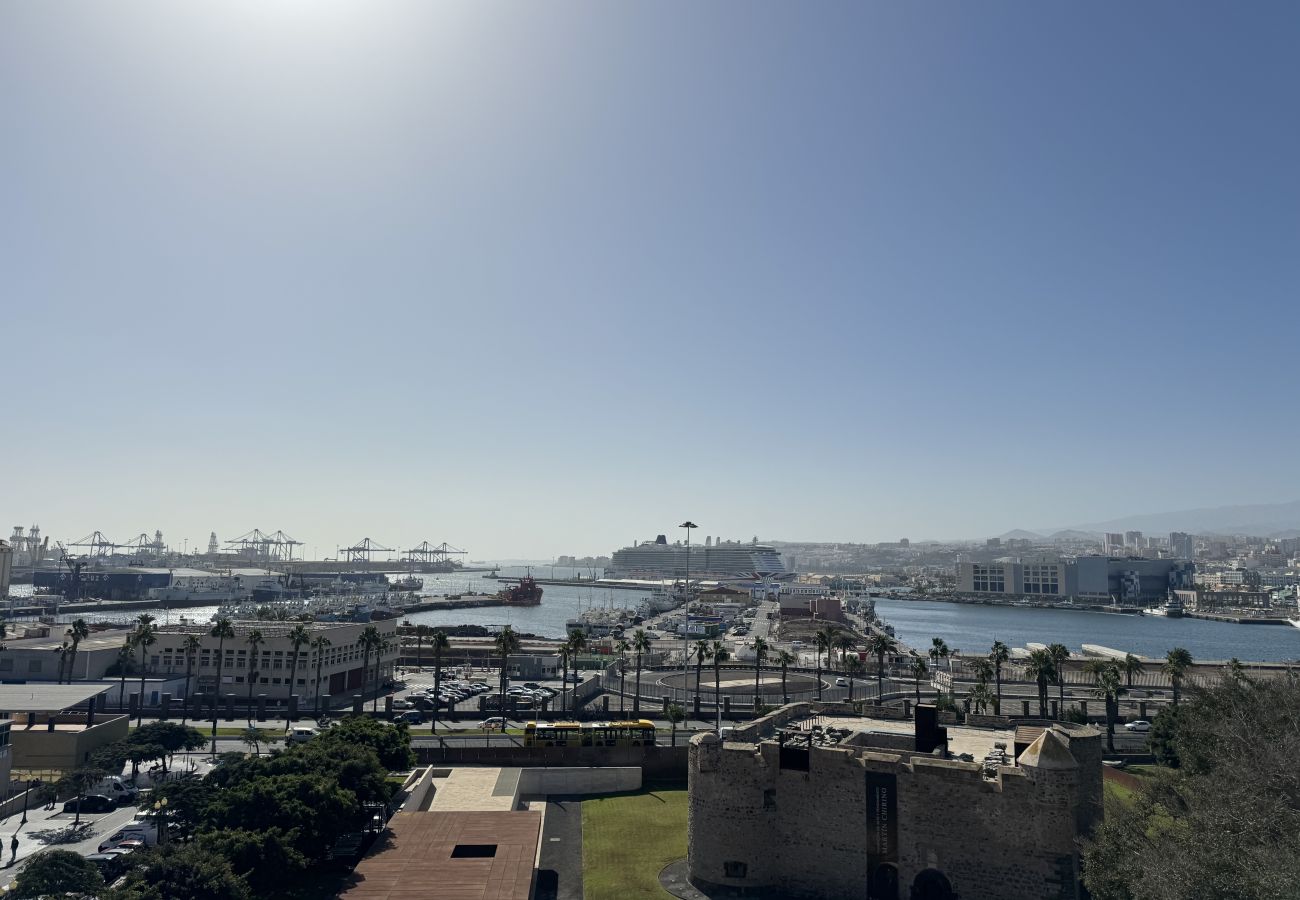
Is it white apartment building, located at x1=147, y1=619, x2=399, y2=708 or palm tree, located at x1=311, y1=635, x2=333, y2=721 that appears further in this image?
white apartment building, located at x1=147, y1=619, x2=399, y2=708

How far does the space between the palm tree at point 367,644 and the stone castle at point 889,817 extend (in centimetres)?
4160

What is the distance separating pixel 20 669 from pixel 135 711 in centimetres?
1640

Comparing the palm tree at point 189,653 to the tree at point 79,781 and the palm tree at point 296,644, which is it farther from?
the tree at point 79,781

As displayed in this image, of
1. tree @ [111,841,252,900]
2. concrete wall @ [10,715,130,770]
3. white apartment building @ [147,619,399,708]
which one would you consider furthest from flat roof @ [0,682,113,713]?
tree @ [111,841,252,900]

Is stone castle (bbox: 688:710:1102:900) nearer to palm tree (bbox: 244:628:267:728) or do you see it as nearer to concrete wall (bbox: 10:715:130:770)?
concrete wall (bbox: 10:715:130:770)

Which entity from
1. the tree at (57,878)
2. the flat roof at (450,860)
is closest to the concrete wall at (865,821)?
the flat roof at (450,860)

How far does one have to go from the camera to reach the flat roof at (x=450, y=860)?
25.2 meters

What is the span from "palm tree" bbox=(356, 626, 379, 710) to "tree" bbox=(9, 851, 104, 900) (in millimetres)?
40256

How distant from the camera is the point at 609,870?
30766 mm

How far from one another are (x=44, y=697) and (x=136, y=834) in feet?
81.8

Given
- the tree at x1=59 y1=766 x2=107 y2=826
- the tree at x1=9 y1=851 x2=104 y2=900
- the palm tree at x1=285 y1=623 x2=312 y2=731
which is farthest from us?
the palm tree at x1=285 y1=623 x2=312 y2=731

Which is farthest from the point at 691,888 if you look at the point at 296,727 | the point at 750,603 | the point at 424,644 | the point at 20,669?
the point at 750,603

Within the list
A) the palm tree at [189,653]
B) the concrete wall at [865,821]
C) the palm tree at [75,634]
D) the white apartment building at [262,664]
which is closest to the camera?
the concrete wall at [865,821]

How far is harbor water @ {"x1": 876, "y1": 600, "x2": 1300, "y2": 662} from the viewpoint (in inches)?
4879
